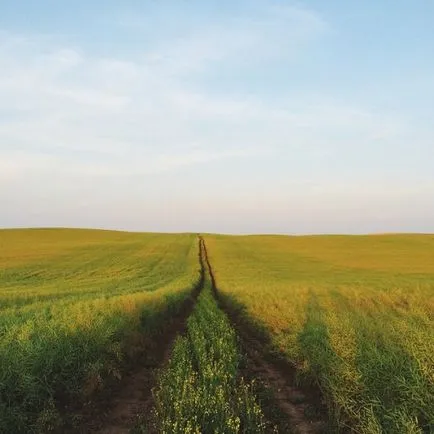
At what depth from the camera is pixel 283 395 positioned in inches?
475

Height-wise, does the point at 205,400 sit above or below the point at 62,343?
below

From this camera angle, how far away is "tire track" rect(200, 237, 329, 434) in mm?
9898

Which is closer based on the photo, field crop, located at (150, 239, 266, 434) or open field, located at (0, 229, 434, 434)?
field crop, located at (150, 239, 266, 434)

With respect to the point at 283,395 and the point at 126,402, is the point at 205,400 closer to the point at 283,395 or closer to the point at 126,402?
the point at 126,402

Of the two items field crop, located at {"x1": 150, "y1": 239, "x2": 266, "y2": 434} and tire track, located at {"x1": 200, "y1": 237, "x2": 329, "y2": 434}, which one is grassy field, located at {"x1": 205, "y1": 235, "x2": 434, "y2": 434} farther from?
field crop, located at {"x1": 150, "y1": 239, "x2": 266, "y2": 434}

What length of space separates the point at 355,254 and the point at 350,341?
6482 cm

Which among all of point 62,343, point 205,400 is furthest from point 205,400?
point 62,343

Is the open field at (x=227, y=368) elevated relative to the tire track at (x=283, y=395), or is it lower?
elevated

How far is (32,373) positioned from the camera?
9.84 metres

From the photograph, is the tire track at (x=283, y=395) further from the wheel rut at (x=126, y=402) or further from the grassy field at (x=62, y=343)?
the grassy field at (x=62, y=343)

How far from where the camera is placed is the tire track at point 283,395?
9.90 m


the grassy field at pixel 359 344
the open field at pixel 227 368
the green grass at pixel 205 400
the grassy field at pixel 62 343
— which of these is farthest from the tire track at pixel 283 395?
the grassy field at pixel 62 343

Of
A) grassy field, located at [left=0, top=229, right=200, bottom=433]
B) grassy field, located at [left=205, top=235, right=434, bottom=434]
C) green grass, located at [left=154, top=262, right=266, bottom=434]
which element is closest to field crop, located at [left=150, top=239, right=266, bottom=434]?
green grass, located at [left=154, top=262, right=266, bottom=434]

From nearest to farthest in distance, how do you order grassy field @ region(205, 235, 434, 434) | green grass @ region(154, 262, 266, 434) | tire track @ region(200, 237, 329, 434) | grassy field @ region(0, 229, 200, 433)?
grassy field @ region(205, 235, 434, 434) < green grass @ region(154, 262, 266, 434) < grassy field @ region(0, 229, 200, 433) < tire track @ region(200, 237, 329, 434)
